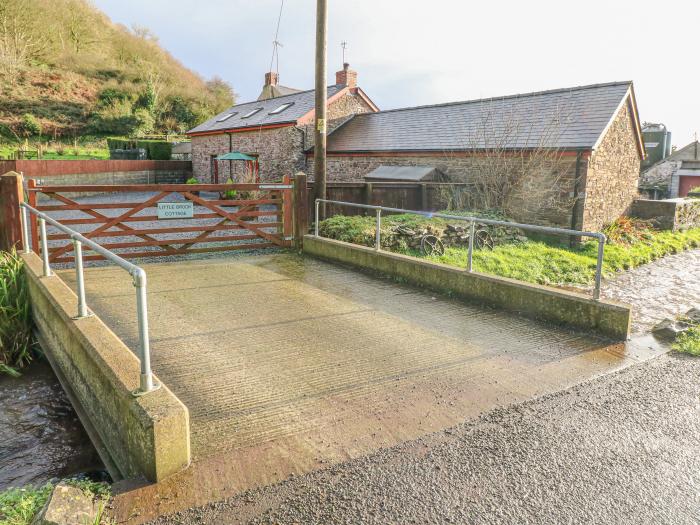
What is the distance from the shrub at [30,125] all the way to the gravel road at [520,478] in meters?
39.4

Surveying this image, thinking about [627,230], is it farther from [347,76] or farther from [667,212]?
[347,76]

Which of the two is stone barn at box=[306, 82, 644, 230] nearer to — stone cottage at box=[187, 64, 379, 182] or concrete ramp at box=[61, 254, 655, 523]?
stone cottage at box=[187, 64, 379, 182]

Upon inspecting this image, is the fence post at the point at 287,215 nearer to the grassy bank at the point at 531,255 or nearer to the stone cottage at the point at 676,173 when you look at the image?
the grassy bank at the point at 531,255

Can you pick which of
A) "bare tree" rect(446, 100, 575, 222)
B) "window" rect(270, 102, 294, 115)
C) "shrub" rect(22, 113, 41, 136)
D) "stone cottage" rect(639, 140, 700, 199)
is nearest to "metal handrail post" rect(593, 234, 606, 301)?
"bare tree" rect(446, 100, 575, 222)

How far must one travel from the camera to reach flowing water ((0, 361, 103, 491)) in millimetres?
3791

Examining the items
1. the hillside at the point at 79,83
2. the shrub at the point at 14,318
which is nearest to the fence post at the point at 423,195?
the shrub at the point at 14,318

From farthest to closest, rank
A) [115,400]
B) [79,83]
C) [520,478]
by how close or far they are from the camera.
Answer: [79,83] → [115,400] → [520,478]

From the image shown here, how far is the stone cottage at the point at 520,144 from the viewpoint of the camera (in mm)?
14047

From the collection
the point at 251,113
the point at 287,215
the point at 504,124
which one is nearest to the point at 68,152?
the point at 251,113

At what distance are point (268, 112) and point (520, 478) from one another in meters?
24.2

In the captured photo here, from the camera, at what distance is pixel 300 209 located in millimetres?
10234

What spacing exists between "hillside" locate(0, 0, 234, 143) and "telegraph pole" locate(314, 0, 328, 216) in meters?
30.2

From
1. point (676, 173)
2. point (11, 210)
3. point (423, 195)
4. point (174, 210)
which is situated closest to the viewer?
point (11, 210)

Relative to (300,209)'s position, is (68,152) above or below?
above
